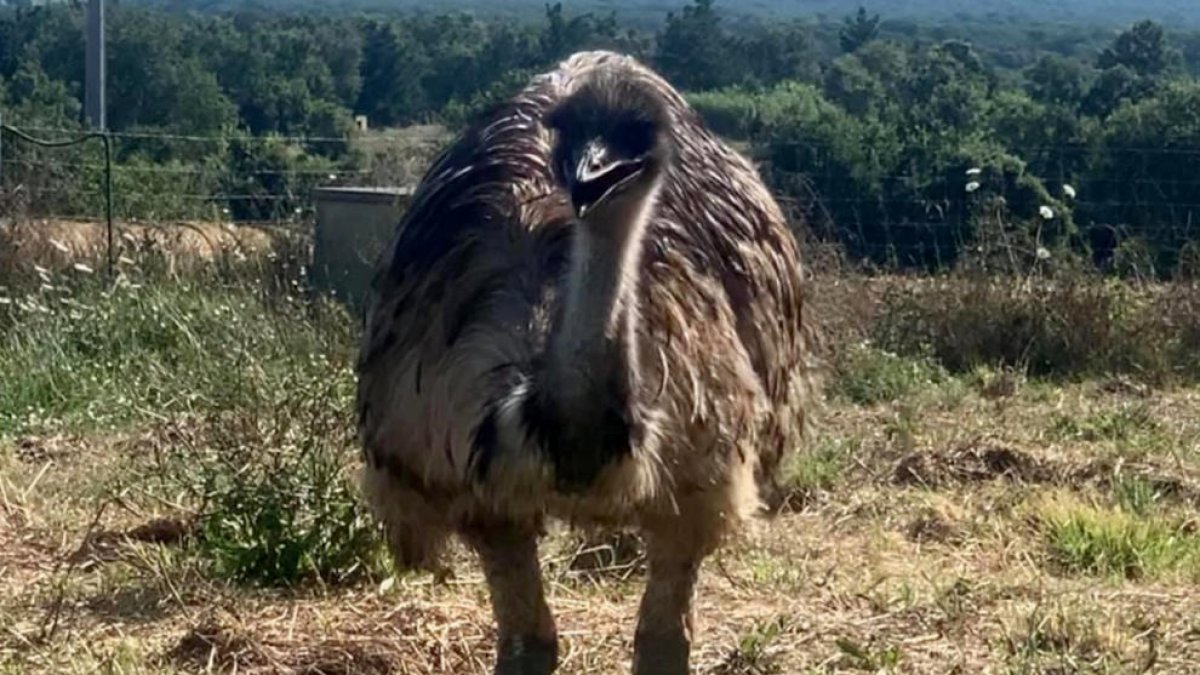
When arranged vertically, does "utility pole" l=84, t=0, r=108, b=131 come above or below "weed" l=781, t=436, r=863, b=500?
below

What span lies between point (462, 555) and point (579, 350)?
78.3 inches

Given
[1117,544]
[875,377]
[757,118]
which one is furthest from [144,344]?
[757,118]

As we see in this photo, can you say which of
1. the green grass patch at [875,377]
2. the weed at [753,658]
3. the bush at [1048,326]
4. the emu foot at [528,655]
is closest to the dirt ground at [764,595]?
the weed at [753,658]

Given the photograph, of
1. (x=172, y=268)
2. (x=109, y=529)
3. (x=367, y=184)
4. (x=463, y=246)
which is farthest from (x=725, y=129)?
(x=463, y=246)

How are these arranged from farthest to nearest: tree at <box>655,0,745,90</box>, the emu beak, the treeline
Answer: tree at <box>655,0,745,90</box> < the treeline < the emu beak

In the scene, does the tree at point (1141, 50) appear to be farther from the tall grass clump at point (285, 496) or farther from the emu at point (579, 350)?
the emu at point (579, 350)

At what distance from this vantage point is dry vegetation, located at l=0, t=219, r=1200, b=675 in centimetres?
416

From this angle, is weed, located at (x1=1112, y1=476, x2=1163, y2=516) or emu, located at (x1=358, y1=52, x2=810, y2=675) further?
weed, located at (x1=1112, y1=476, x2=1163, y2=516)

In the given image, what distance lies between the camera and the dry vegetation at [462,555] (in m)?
4.16

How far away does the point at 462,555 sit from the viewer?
4844mm

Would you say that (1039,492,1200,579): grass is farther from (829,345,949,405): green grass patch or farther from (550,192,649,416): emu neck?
(829,345,949,405): green grass patch

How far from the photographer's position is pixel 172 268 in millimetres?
9477

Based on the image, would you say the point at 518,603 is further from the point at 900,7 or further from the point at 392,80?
the point at 900,7

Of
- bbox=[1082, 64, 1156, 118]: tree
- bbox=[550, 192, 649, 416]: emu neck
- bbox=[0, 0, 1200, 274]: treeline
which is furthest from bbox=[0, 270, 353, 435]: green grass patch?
bbox=[1082, 64, 1156, 118]: tree
